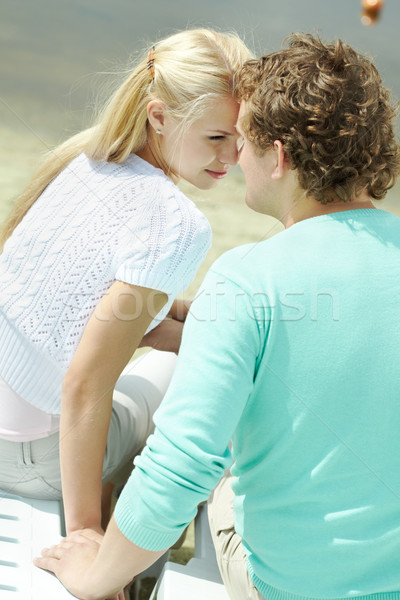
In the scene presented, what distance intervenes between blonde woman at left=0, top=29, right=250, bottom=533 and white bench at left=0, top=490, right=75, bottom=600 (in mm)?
44

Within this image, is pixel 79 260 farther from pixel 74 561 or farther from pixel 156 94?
pixel 74 561

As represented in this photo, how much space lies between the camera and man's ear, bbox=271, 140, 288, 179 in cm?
103

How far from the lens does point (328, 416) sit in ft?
2.98

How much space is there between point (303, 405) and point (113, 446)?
695mm

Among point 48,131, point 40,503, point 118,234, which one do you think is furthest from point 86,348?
point 48,131

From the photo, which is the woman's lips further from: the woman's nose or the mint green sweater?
the mint green sweater

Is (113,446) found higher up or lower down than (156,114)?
lower down

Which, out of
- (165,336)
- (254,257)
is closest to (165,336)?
(165,336)

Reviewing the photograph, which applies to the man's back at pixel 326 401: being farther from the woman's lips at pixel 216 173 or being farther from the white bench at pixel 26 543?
the woman's lips at pixel 216 173

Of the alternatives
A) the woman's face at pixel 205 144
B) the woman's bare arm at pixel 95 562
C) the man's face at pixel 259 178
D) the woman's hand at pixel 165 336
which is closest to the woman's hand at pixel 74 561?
the woman's bare arm at pixel 95 562

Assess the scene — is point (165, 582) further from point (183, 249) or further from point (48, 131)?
point (48, 131)

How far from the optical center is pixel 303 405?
0.91m

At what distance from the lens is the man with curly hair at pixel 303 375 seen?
2.92 ft

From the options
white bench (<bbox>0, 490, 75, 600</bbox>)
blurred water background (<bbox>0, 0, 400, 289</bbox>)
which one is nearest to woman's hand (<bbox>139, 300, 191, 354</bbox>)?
white bench (<bbox>0, 490, 75, 600</bbox>)
